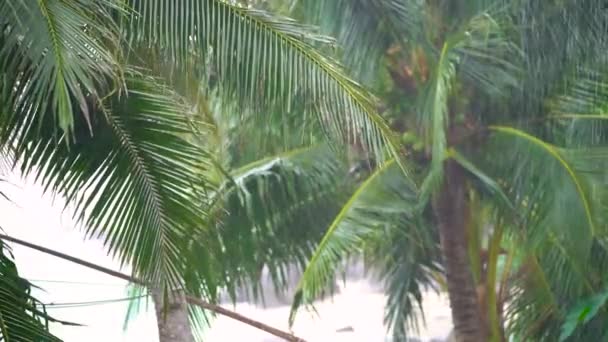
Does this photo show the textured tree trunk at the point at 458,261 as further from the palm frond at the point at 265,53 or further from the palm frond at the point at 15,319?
the palm frond at the point at 15,319

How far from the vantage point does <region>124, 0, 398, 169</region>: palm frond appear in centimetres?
331

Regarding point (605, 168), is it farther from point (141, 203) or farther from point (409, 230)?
point (141, 203)

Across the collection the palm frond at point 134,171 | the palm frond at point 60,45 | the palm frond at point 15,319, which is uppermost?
the palm frond at point 60,45

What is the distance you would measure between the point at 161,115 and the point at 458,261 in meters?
3.45

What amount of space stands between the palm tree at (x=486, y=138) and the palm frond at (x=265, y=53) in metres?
1.70

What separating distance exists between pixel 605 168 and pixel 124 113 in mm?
3000

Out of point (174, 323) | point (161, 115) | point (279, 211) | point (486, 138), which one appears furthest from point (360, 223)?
point (161, 115)

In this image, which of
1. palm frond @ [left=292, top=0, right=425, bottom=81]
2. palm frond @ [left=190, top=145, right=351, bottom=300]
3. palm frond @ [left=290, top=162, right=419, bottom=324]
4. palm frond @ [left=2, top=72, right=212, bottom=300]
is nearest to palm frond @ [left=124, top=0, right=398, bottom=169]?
palm frond @ [left=2, top=72, right=212, bottom=300]

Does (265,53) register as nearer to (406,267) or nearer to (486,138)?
(486,138)

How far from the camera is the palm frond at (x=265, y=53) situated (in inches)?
130

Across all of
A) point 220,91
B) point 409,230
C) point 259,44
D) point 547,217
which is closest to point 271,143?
point 409,230

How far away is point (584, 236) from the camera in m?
5.29

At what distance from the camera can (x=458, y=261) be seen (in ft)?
21.4

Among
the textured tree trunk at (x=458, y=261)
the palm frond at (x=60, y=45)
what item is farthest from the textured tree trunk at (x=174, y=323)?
the textured tree trunk at (x=458, y=261)
